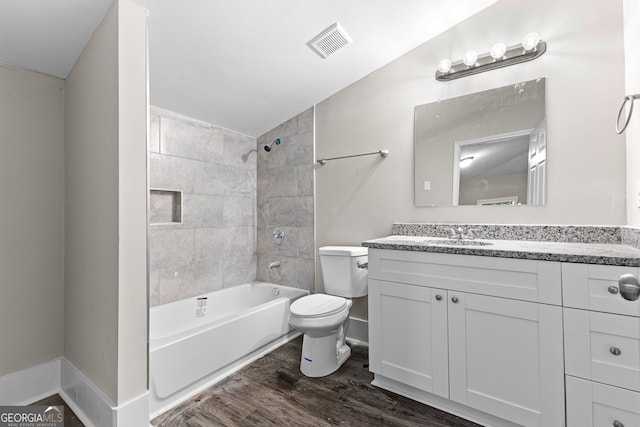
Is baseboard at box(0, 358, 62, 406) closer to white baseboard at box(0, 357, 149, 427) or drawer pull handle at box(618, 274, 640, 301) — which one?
white baseboard at box(0, 357, 149, 427)

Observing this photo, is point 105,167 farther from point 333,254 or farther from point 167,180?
point 333,254

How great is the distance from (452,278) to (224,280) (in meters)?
2.12

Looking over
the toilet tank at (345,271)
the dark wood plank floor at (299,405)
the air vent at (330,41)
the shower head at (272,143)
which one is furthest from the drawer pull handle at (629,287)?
the shower head at (272,143)

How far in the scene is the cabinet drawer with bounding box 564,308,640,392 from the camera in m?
1.10

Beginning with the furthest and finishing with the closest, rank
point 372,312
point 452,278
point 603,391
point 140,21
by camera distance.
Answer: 1. point 372,312
2. point 452,278
3. point 140,21
4. point 603,391

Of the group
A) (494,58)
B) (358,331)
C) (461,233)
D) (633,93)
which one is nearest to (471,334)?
(461,233)

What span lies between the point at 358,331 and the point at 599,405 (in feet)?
5.04

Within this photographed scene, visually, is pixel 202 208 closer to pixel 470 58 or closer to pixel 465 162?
pixel 465 162

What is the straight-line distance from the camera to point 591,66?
165 cm

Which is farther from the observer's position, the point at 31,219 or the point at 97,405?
the point at 31,219

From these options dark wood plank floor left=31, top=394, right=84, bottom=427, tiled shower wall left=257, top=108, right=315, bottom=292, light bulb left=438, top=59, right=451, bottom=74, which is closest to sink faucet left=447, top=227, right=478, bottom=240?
light bulb left=438, top=59, right=451, bottom=74

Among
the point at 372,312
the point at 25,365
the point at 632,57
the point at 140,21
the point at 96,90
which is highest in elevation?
the point at 140,21

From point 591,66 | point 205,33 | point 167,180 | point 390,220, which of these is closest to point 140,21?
point 205,33

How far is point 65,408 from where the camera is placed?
1.61 metres
